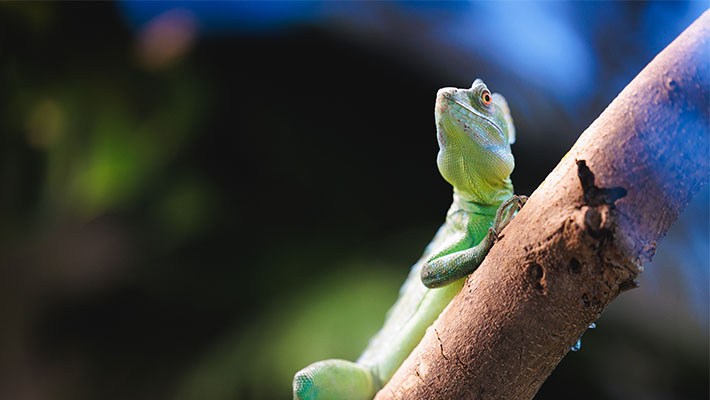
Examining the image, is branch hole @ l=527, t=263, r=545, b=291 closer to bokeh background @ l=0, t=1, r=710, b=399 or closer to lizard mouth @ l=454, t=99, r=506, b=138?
lizard mouth @ l=454, t=99, r=506, b=138

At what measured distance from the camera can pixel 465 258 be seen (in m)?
1.71

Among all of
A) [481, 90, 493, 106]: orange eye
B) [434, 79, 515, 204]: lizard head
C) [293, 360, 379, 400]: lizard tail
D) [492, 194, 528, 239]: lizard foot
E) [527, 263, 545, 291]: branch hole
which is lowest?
[293, 360, 379, 400]: lizard tail

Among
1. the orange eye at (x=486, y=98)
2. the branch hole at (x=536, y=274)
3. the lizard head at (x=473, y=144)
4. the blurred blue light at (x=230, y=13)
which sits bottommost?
the branch hole at (x=536, y=274)

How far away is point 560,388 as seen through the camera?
12.5 feet

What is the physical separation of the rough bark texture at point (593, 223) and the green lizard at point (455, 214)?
28 centimetres

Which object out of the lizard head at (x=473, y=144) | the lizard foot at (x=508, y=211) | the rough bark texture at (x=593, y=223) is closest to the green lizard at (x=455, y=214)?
the lizard head at (x=473, y=144)

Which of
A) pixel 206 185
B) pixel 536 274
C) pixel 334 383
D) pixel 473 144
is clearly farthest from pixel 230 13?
pixel 536 274

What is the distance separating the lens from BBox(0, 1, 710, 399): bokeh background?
4.37 metres

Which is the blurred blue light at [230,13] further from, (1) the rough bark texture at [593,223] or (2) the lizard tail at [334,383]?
(1) the rough bark texture at [593,223]

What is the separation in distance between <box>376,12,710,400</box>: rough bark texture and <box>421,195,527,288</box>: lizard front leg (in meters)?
0.09

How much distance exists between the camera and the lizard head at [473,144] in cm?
196

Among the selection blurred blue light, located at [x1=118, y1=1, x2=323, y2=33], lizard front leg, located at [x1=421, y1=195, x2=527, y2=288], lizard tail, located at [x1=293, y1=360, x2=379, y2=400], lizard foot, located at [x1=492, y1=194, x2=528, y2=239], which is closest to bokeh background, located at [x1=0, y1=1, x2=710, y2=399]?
blurred blue light, located at [x1=118, y1=1, x2=323, y2=33]

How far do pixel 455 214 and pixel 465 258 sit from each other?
1.56 feet

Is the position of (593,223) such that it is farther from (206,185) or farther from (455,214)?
(206,185)
